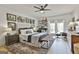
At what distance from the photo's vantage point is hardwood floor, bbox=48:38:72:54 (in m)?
2.30

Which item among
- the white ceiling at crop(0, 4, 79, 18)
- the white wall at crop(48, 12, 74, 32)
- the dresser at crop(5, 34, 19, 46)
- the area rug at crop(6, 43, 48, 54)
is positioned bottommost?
the area rug at crop(6, 43, 48, 54)

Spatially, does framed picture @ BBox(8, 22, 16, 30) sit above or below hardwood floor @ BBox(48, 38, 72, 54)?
above

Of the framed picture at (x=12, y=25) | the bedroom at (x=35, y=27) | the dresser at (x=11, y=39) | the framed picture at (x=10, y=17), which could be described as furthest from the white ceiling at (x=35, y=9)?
the dresser at (x=11, y=39)

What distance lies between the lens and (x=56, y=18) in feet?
7.94

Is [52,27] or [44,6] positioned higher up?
[44,6]

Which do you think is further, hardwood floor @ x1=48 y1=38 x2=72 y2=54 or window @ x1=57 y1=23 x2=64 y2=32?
window @ x1=57 y1=23 x2=64 y2=32

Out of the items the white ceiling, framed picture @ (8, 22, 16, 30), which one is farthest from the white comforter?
the white ceiling

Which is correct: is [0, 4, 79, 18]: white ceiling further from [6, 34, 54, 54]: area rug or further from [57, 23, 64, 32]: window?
[6, 34, 54, 54]: area rug

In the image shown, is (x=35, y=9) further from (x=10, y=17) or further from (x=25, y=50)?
(x=25, y=50)

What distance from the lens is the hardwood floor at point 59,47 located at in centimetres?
230
